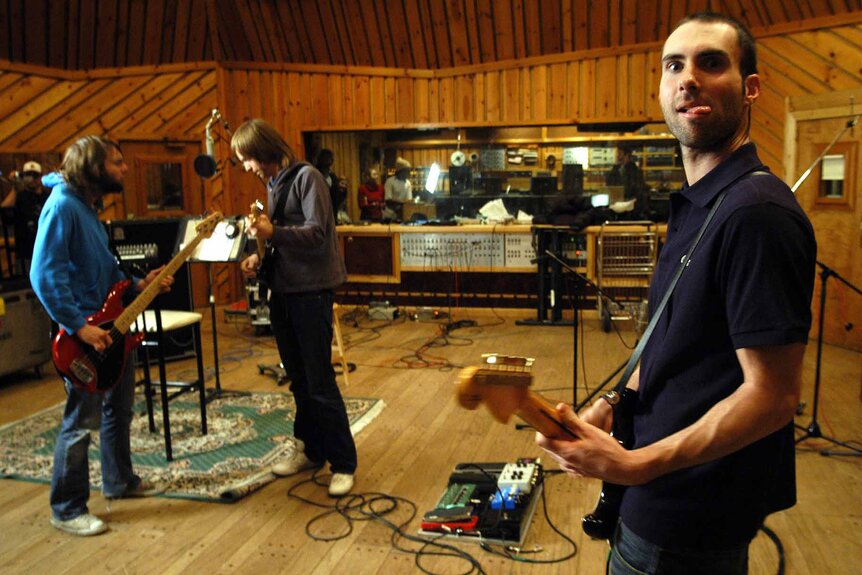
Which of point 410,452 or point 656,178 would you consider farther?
point 656,178

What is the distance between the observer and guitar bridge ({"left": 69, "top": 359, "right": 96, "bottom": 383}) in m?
2.95

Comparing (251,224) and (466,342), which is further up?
(251,224)

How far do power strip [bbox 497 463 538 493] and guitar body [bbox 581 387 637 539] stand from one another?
182 centimetres

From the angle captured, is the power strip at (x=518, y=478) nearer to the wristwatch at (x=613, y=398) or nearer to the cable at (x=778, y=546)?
the cable at (x=778, y=546)

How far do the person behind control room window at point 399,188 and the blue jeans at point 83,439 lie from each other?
5507 millimetres

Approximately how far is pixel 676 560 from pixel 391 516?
2.19 meters

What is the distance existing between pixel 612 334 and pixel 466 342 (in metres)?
1.46

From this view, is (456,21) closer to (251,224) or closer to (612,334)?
(612,334)

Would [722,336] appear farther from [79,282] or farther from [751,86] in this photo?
[79,282]

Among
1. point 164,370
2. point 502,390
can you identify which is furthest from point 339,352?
point 502,390

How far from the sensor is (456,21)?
873 cm

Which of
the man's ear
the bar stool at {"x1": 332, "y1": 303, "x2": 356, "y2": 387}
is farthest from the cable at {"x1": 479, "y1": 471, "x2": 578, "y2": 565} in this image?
the bar stool at {"x1": 332, "y1": 303, "x2": 356, "y2": 387}

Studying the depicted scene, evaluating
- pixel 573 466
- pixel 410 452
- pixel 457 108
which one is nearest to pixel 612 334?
pixel 410 452

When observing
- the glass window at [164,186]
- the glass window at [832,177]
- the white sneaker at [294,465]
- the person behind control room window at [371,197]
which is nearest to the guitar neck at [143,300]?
the white sneaker at [294,465]
